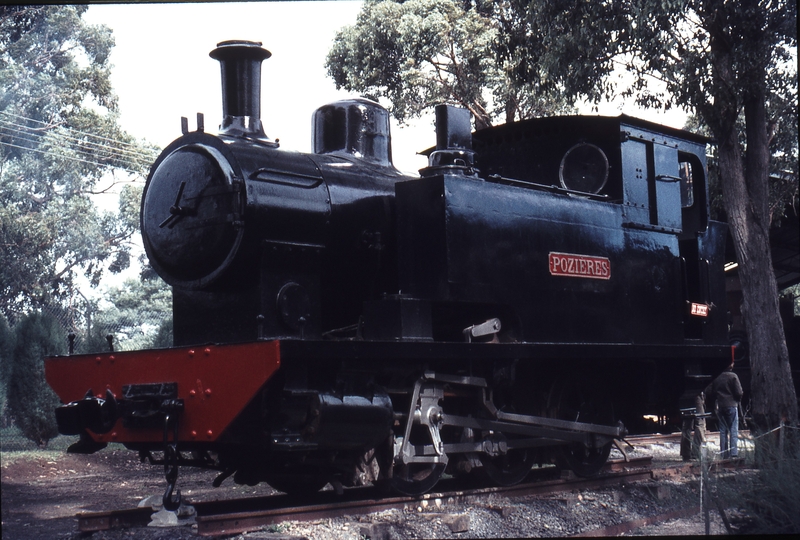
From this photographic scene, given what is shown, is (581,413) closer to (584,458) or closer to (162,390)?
(584,458)

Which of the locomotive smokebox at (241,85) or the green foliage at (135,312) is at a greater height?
the locomotive smokebox at (241,85)

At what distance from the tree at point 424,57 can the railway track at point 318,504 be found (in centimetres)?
634

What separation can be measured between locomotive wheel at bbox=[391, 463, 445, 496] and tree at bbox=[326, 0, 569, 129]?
23.4ft

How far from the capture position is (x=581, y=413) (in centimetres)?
614

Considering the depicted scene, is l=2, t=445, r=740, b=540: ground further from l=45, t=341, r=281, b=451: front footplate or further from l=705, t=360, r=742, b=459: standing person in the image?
l=705, t=360, r=742, b=459: standing person

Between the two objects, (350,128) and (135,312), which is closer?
(350,128)

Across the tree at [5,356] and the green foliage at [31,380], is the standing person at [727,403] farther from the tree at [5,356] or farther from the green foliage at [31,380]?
the tree at [5,356]

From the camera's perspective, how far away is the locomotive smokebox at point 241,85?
4797 mm

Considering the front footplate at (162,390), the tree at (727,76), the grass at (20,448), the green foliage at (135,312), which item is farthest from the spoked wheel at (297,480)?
the green foliage at (135,312)

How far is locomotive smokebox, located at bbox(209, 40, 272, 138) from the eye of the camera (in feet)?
15.7

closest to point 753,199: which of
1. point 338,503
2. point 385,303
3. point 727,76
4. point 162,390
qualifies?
point 727,76

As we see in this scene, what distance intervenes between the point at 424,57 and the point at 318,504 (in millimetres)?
8416

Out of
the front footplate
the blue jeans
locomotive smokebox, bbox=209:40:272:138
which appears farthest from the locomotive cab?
the blue jeans

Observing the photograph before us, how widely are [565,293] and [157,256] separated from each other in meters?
2.62
